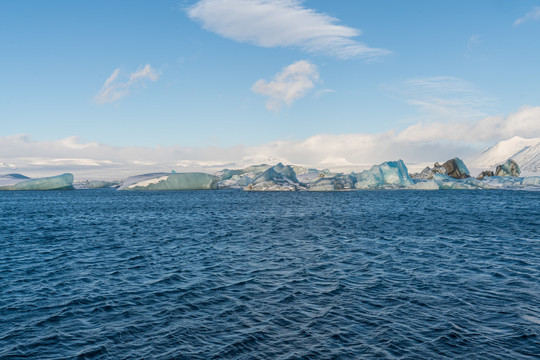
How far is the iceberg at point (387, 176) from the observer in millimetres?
94688

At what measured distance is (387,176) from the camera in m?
96.1

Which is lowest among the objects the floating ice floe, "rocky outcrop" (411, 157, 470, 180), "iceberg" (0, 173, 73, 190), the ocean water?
the ocean water

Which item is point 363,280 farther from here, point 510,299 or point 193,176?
point 193,176

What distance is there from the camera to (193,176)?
356 ft

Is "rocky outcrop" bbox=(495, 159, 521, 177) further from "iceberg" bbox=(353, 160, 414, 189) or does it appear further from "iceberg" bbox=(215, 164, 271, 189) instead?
"iceberg" bbox=(215, 164, 271, 189)

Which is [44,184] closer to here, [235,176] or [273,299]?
[235,176]

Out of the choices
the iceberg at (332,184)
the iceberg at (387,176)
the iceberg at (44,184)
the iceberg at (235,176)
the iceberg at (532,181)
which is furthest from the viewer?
the iceberg at (235,176)

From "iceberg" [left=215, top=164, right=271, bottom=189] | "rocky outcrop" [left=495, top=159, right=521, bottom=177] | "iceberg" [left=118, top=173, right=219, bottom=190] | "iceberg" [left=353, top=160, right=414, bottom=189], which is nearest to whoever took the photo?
"iceberg" [left=353, top=160, right=414, bottom=189]

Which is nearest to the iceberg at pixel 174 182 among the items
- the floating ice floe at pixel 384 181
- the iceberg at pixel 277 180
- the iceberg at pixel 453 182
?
the floating ice floe at pixel 384 181

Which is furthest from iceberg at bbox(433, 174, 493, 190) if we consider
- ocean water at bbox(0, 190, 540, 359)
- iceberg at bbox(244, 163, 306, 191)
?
ocean water at bbox(0, 190, 540, 359)

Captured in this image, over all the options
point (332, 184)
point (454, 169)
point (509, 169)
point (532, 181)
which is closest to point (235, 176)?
point (332, 184)

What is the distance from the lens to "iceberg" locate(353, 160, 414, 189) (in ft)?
311

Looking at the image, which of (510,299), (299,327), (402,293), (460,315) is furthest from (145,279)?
(510,299)

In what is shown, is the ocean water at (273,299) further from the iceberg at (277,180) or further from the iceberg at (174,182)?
the iceberg at (174,182)
